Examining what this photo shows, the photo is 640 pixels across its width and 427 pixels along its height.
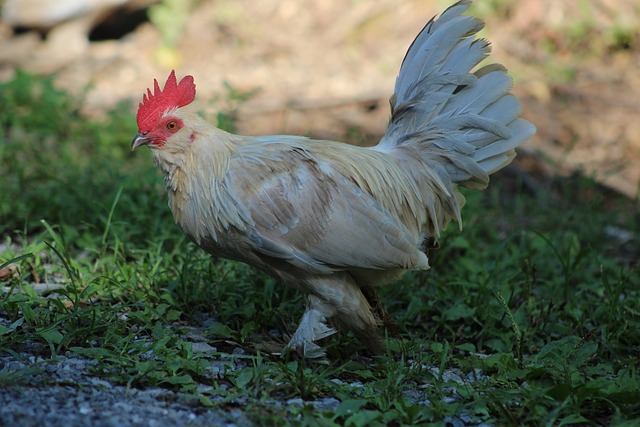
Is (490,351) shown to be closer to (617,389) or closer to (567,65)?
(617,389)

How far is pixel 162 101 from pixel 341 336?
5.40 ft

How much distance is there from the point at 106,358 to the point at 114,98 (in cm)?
562

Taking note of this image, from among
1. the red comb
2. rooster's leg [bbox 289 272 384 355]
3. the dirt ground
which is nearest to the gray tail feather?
rooster's leg [bbox 289 272 384 355]

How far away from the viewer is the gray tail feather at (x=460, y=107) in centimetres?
396

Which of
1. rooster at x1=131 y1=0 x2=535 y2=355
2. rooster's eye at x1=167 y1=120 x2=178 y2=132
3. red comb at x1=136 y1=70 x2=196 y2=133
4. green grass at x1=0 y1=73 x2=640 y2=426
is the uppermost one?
red comb at x1=136 y1=70 x2=196 y2=133

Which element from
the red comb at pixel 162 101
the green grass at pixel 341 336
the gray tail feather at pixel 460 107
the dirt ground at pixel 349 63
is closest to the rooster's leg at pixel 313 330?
the green grass at pixel 341 336

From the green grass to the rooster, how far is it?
0.42m

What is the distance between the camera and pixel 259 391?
127 inches

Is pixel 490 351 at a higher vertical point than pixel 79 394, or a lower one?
lower

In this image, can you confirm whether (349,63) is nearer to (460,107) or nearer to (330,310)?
(460,107)

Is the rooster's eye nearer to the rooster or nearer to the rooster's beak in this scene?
the rooster

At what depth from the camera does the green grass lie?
125 inches

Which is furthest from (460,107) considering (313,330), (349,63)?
(349,63)

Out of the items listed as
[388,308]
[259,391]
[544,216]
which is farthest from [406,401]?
[544,216]
